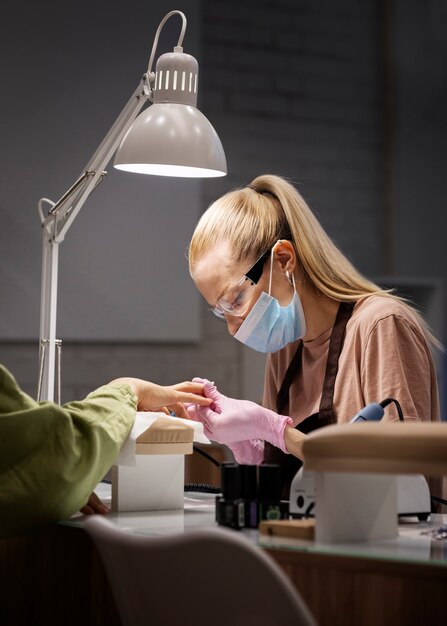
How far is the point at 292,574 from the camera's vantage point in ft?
4.32

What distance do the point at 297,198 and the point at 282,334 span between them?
13.7 inches

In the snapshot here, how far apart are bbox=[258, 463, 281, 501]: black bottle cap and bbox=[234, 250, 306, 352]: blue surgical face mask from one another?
926 millimetres

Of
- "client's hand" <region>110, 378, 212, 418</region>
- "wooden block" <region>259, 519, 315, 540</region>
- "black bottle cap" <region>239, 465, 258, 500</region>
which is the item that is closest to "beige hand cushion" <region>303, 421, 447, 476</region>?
"wooden block" <region>259, 519, 315, 540</region>

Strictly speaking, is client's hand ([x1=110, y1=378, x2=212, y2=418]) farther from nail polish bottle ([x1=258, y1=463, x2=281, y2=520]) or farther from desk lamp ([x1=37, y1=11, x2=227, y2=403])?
nail polish bottle ([x1=258, y1=463, x2=281, y2=520])

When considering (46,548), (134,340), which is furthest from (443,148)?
(46,548)

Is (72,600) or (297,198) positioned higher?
(297,198)

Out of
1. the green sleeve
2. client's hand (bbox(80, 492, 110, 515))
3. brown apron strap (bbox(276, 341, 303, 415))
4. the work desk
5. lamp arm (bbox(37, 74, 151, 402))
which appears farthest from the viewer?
brown apron strap (bbox(276, 341, 303, 415))

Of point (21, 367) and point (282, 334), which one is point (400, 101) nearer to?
point (21, 367)

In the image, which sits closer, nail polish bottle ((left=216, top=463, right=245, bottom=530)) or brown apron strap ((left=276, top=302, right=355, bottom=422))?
nail polish bottle ((left=216, top=463, right=245, bottom=530))

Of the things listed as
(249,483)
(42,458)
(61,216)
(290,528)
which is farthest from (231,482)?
(61,216)

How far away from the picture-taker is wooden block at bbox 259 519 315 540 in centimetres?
137

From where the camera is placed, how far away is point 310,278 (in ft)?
8.04

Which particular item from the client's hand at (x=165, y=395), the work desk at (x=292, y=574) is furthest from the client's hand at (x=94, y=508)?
the client's hand at (x=165, y=395)

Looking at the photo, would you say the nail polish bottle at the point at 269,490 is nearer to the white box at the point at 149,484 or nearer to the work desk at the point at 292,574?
the work desk at the point at 292,574
